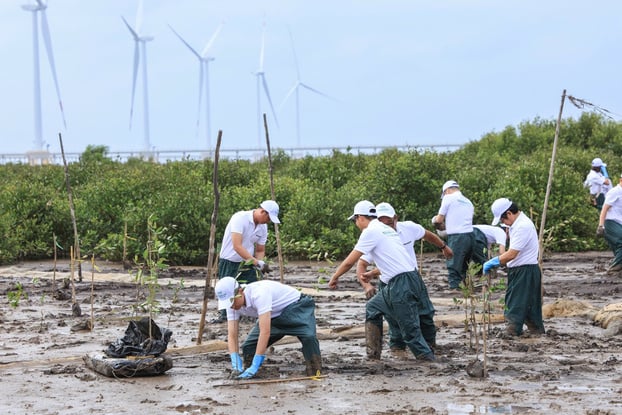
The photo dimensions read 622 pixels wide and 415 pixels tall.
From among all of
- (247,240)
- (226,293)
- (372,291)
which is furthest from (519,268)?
(226,293)

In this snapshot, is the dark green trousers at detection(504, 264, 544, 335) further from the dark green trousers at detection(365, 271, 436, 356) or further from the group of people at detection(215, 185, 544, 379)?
the dark green trousers at detection(365, 271, 436, 356)

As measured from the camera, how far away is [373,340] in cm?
1008

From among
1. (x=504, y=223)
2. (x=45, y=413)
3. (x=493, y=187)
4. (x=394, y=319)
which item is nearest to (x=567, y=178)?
(x=493, y=187)

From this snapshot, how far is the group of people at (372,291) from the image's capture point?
9023 mm

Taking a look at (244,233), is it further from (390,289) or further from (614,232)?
(614,232)

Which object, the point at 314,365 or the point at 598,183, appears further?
the point at 598,183

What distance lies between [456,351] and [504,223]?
1591 millimetres

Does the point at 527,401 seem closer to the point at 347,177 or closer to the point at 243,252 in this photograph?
the point at 243,252

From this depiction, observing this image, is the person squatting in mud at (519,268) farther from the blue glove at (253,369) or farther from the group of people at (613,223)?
the group of people at (613,223)

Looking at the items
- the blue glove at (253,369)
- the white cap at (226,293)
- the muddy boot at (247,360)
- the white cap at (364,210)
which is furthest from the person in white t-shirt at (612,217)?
the white cap at (226,293)

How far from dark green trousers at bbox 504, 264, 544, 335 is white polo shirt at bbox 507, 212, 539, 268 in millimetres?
66

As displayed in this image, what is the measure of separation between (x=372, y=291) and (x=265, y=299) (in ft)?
5.65

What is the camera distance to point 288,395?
8547 millimetres

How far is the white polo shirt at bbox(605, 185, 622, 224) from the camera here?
16.8 m
